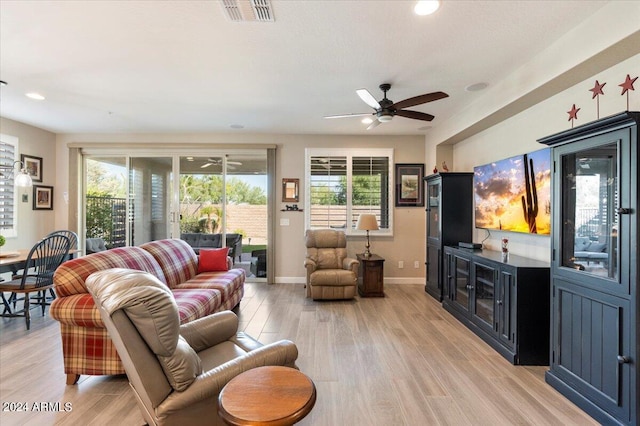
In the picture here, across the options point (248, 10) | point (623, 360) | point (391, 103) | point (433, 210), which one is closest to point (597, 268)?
point (623, 360)

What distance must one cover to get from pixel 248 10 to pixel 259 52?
1.92 feet

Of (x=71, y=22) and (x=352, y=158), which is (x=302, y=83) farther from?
(x=352, y=158)

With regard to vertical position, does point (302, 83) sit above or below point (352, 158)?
above

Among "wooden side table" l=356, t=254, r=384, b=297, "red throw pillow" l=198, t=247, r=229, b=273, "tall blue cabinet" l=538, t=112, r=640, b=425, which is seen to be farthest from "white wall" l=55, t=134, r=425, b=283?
"tall blue cabinet" l=538, t=112, r=640, b=425

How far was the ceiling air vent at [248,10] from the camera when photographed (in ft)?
6.84

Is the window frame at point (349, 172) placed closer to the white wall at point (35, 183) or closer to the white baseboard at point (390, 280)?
the white baseboard at point (390, 280)

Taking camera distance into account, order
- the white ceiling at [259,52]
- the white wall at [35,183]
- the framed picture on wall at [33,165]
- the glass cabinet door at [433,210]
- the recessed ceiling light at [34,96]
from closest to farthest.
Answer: the white ceiling at [259,52]
the recessed ceiling light at [34,96]
the glass cabinet door at [433,210]
the white wall at [35,183]
the framed picture on wall at [33,165]

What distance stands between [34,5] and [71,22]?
217mm

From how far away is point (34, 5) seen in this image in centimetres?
214

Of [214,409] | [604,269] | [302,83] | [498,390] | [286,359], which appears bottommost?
[498,390]

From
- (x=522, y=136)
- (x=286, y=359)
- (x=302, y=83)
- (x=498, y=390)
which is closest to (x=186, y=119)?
(x=302, y=83)

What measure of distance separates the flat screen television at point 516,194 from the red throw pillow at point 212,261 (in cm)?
365

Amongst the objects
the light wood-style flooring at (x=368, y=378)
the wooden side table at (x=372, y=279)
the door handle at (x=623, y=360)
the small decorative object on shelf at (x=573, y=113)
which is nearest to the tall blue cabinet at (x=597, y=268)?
the door handle at (x=623, y=360)

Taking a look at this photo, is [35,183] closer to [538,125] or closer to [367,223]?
[367,223]
